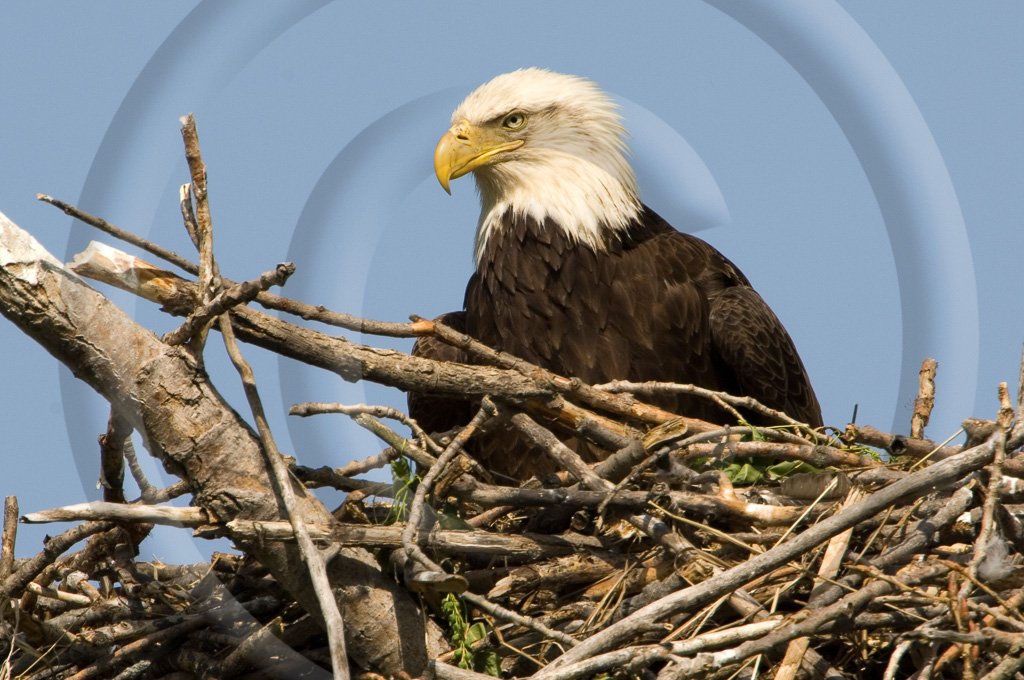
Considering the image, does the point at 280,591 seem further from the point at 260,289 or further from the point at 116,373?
the point at 260,289

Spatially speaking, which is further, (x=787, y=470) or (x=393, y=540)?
(x=787, y=470)

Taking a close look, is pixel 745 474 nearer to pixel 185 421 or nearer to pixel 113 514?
pixel 185 421

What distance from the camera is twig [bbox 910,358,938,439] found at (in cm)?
441

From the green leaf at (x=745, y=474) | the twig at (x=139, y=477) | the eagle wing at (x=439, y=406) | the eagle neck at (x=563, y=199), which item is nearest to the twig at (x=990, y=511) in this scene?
the green leaf at (x=745, y=474)

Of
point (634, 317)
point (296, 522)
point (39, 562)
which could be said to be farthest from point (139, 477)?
point (634, 317)

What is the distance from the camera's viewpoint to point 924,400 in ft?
14.8

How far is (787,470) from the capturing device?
145 inches

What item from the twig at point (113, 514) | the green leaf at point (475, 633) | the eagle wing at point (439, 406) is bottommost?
the green leaf at point (475, 633)

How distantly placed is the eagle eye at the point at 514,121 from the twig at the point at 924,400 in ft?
7.47

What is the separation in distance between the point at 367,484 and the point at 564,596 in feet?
2.40

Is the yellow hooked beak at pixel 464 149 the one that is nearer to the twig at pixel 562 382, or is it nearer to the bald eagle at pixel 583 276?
the bald eagle at pixel 583 276

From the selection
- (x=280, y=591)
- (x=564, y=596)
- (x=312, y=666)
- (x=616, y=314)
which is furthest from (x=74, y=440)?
(x=616, y=314)

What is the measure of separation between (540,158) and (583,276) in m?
0.80

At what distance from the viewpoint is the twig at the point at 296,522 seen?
2.52 meters
